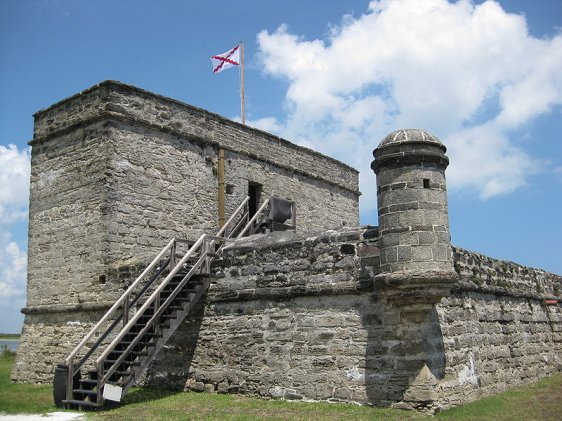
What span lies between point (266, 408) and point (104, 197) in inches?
260

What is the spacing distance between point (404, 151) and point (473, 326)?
3.83 metres

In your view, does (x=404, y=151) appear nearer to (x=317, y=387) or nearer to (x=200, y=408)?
(x=317, y=387)

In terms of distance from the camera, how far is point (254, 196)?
18391 millimetres

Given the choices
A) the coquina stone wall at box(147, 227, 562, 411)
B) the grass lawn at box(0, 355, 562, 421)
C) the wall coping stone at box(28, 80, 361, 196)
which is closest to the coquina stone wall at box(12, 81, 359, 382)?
the wall coping stone at box(28, 80, 361, 196)

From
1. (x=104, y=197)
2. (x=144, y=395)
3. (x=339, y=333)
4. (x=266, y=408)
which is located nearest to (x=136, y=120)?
(x=104, y=197)

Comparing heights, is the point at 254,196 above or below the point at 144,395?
above

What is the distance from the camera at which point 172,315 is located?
11.5m

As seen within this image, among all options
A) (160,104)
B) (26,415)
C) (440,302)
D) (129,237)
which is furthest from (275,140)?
(26,415)

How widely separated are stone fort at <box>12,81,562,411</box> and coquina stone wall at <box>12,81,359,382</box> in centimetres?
5

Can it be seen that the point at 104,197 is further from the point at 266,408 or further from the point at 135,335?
the point at 266,408

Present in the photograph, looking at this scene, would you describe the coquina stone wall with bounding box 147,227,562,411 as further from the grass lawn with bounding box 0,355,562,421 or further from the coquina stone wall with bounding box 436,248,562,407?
the grass lawn with bounding box 0,355,562,421

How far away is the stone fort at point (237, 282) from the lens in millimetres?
9711

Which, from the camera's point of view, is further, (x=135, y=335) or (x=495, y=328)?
(x=495, y=328)

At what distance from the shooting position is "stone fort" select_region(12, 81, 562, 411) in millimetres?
9711
